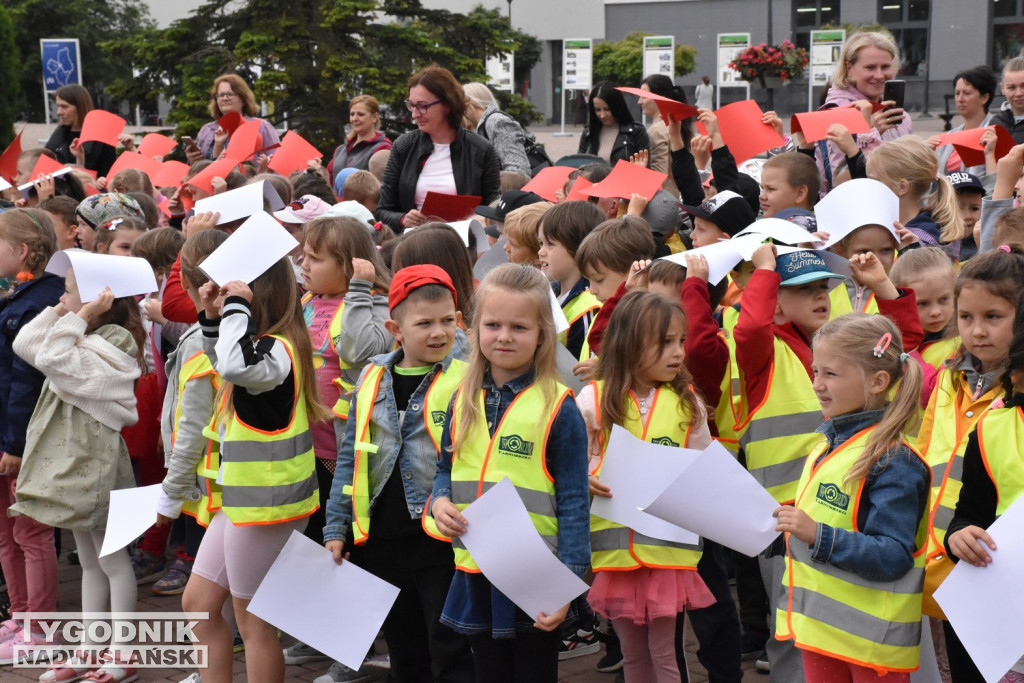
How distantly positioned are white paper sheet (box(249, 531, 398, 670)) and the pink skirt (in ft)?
2.34

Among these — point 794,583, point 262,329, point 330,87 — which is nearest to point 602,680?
point 794,583

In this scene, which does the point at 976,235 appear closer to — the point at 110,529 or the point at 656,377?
the point at 656,377

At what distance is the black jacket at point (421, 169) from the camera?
662cm

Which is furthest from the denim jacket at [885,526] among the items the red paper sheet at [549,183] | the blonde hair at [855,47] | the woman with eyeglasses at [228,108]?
the woman with eyeglasses at [228,108]

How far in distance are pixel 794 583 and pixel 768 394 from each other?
90 cm

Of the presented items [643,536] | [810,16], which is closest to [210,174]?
[643,536]

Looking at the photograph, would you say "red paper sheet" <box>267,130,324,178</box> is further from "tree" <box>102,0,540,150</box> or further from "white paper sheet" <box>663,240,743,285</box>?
"tree" <box>102,0,540,150</box>

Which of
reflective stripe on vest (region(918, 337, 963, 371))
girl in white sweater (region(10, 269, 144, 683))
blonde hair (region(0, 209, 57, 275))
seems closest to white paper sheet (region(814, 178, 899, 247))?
reflective stripe on vest (region(918, 337, 963, 371))

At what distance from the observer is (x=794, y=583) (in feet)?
10.7

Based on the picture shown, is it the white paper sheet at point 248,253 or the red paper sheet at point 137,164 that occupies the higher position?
the red paper sheet at point 137,164

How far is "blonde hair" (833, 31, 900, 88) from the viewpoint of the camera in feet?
20.7

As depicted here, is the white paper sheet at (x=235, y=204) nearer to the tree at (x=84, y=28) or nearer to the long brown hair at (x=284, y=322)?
the long brown hair at (x=284, y=322)

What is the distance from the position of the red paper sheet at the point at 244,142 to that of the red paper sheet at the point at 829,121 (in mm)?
4061

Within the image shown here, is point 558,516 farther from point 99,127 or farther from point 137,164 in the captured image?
point 99,127
